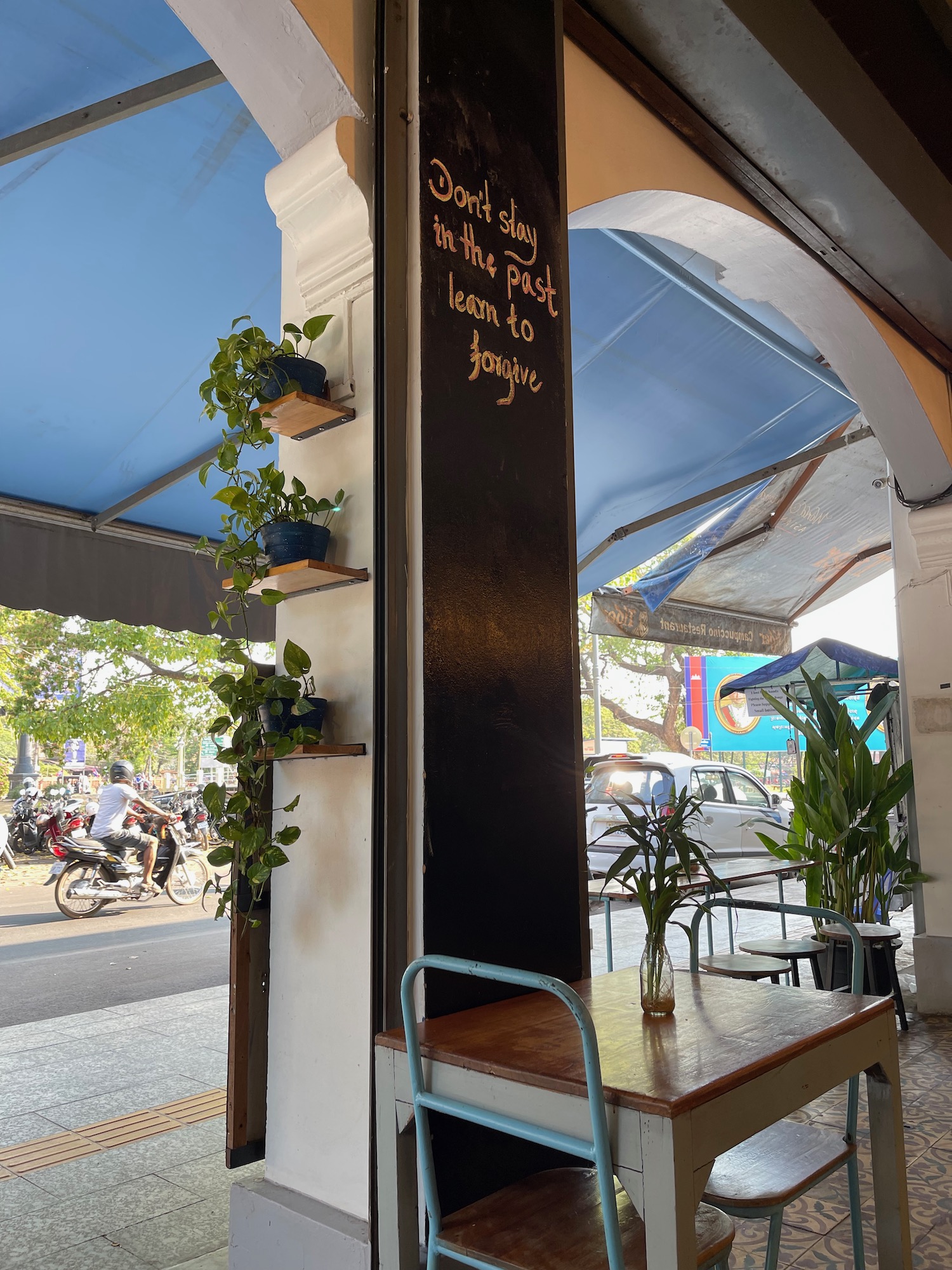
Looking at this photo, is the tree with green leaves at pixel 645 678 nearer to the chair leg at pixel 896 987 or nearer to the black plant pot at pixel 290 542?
the chair leg at pixel 896 987

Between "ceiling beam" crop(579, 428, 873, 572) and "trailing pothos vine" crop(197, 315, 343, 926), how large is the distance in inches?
136

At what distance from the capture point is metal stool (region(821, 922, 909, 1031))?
406cm

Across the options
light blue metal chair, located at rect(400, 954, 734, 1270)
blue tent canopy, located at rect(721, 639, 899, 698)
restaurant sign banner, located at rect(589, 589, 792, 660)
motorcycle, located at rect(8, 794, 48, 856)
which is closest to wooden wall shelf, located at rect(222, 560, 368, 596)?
light blue metal chair, located at rect(400, 954, 734, 1270)

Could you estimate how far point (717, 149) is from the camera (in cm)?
310

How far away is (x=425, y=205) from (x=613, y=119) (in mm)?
1110

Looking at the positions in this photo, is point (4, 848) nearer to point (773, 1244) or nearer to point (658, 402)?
point (658, 402)

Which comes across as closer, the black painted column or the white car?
the black painted column

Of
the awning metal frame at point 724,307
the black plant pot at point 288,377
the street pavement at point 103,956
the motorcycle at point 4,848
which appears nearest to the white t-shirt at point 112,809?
the street pavement at point 103,956

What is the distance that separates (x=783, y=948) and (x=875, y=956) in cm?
110

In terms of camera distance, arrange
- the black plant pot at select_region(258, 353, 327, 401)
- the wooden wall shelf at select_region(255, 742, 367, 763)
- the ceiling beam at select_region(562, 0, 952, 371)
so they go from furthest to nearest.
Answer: the ceiling beam at select_region(562, 0, 952, 371), the black plant pot at select_region(258, 353, 327, 401), the wooden wall shelf at select_region(255, 742, 367, 763)

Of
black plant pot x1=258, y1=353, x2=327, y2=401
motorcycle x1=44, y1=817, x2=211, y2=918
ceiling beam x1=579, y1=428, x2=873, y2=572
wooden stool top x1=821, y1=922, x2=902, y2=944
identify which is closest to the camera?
black plant pot x1=258, y1=353, x2=327, y2=401

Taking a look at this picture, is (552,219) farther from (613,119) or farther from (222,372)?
(222,372)

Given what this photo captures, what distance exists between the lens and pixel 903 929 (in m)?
6.78

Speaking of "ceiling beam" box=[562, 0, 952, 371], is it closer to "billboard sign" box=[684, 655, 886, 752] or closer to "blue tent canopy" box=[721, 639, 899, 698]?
"blue tent canopy" box=[721, 639, 899, 698]
